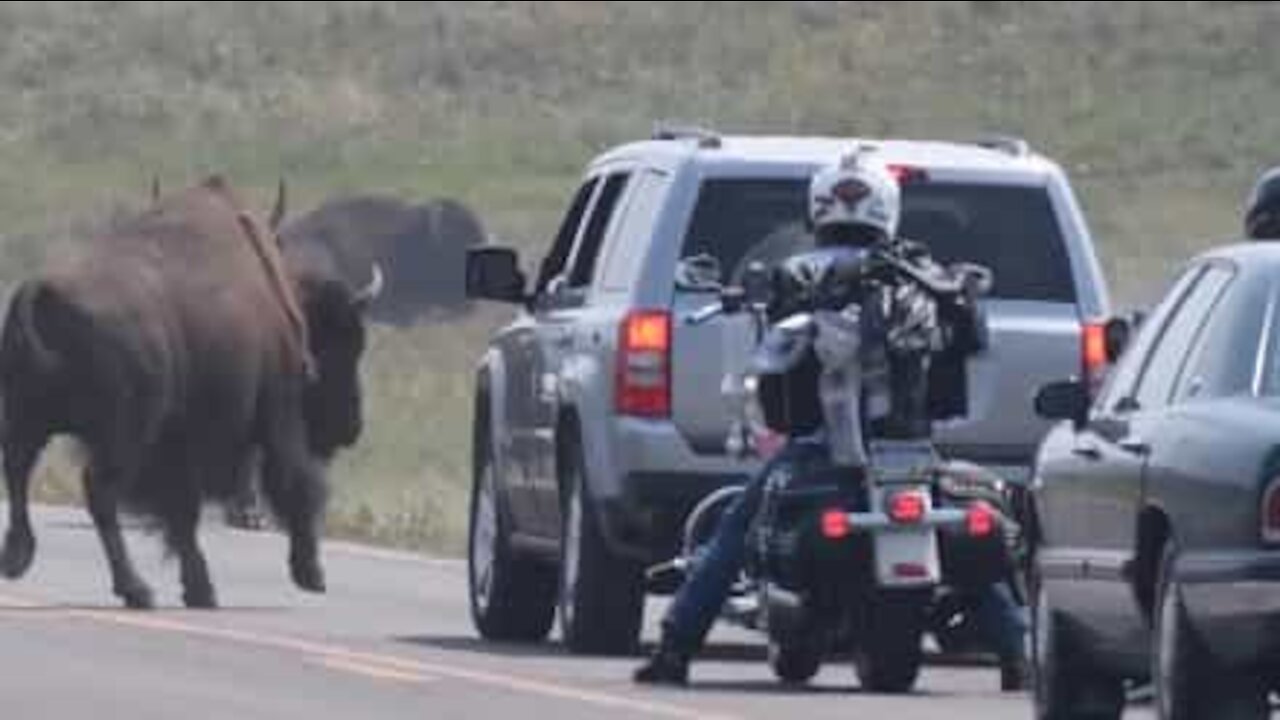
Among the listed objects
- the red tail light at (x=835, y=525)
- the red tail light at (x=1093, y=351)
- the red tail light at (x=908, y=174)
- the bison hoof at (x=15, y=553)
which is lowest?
the bison hoof at (x=15, y=553)

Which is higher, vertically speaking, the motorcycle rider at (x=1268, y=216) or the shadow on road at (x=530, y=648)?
the motorcycle rider at (x=1268, y=216)

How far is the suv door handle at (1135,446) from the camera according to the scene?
47.8ft

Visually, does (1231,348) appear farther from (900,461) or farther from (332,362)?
(332,362)

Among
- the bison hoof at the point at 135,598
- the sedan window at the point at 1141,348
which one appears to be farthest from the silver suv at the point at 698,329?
the bison hoof at the point at 135,598

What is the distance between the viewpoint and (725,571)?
17500 mm

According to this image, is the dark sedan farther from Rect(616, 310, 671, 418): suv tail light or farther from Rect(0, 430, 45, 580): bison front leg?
Rect(0, 430, 45, 580): bison front leg

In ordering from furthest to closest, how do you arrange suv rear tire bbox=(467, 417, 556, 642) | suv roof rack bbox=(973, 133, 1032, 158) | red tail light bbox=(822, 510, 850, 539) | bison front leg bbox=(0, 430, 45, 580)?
bison front leg bbox=(0, 430, 45, 580) < suv rear tire bbox=(467, 417, 556, 642) < suv roof rack bbox=(973, 133, 1032, 158) < red tail light bbox=(822, 510, 850, 539)

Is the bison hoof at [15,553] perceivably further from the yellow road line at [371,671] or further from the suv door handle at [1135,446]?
the suv door handle at [1135,446]

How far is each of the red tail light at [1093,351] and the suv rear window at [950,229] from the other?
0.22m

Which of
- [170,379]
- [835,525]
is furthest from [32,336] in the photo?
[835,525]

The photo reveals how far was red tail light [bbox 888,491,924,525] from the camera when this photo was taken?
56.5 feet

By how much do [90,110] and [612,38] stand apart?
893cm

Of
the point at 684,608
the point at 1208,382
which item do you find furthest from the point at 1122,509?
the point at 684,608

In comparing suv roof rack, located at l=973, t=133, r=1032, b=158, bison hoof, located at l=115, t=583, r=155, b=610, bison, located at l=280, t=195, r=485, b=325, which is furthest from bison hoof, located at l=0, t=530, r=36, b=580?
bison, located at l=280, t=195, r=485, b=325
